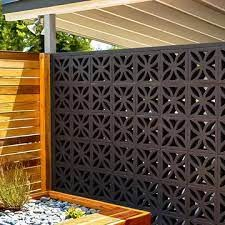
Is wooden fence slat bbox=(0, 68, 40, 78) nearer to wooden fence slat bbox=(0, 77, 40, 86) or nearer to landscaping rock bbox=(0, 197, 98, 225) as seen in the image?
wooden fence slat bbox=(0, 77, 40, 86)

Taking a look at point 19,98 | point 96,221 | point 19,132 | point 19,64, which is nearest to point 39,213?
point 96,221

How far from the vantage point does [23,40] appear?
12.9m

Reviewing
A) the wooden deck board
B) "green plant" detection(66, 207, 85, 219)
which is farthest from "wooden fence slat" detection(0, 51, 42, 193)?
the wooden deck board

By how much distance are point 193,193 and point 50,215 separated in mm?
1356

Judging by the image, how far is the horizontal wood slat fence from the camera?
16.6 ft

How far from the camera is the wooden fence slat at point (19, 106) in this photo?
5.04 metres

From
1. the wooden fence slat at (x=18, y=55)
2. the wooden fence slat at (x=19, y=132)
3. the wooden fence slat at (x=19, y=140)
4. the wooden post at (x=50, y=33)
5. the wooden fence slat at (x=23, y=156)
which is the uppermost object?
the wooden post at (x=50, y=33)

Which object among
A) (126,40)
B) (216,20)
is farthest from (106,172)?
(126,40)

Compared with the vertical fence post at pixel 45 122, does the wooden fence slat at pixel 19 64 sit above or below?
above

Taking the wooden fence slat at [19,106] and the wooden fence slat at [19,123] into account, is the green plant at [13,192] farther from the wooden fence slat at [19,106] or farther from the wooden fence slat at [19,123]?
the wooden fence slat at [19,106]

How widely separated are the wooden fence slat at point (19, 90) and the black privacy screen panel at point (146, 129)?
22 centimetres

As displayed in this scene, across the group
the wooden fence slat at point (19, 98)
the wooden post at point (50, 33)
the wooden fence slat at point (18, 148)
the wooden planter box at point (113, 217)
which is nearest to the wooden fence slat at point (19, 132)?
the wooden fence slat at point (18, 148)

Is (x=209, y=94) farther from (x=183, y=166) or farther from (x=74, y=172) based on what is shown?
(x=74, y=172)

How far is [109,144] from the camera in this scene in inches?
194
